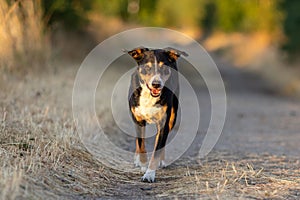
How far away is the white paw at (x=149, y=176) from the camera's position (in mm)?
6211

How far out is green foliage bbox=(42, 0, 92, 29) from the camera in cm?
1566

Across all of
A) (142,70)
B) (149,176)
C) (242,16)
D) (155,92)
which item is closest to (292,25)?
(142,70)

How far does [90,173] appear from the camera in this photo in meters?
5.96

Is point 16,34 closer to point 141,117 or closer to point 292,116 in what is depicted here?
point 141,117

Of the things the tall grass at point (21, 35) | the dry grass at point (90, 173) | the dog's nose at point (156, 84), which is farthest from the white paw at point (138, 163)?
the tall grass at point (21, 35)

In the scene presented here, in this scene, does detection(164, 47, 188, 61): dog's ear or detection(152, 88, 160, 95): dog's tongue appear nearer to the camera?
detection(152, 88, 160, 95): dog's tongue

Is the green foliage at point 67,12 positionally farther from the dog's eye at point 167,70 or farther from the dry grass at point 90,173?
the dog's eye at point 167,70

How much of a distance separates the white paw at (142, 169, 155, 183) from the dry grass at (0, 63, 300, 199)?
0.28 feet

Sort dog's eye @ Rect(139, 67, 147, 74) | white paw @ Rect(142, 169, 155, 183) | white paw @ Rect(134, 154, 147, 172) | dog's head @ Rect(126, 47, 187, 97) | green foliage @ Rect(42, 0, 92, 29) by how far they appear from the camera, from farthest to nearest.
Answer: green foliage @ Rect(42, 0, 92, 29) → white paw @ Rect(134, 154, 147, 172) → dog's eye @ Rect(139, 67, 147, 74) → dog's head @ Rect(126, 47, 187, 97) → white paw @ Rect(142, 169, 155, 183)

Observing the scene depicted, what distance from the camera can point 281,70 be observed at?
23.5m

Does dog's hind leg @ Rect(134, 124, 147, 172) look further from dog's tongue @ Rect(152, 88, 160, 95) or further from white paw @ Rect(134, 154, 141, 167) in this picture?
dog's tongue @ Rect(152, 88, 160, 95)

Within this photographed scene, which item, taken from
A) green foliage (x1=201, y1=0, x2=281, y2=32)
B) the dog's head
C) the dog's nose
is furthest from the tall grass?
green foliage (x1=201, y1=0, x2=281, y2=32)

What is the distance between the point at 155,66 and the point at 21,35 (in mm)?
6424

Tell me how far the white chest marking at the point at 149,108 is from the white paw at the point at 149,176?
2.25 feet
